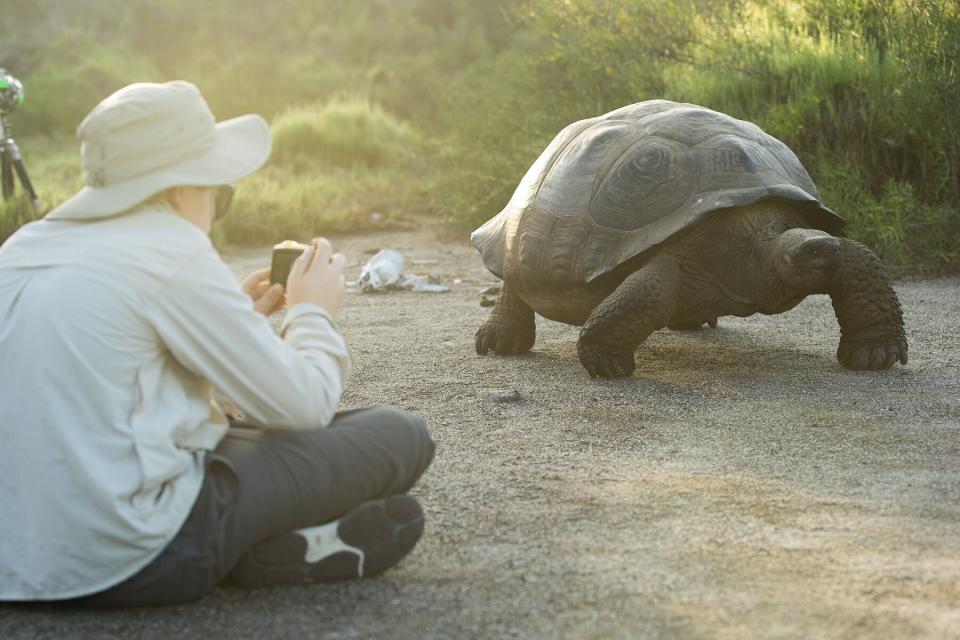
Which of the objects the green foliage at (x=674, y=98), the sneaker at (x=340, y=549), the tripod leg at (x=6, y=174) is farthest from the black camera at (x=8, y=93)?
the sneaker at (x=340, y=549)

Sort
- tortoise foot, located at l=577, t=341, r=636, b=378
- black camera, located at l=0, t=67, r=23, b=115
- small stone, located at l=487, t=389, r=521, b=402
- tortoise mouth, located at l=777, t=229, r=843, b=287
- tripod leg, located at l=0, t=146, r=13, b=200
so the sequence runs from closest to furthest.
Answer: tortoise mouth, located at l=777, t=229, r=843, b=287, small stone, located at l=487, t=389, r=521, b=402, tortoise foot, located at l=577, t=341, r=636, b=378, black camera, located at l=0, t=67, r=23, b=115, tripod leg, located at l=0, t=146, r=13, b=200

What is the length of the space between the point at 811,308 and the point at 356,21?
27.2 meters

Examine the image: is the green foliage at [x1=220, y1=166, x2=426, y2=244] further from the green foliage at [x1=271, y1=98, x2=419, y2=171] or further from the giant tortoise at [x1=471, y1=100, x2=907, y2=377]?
the giant tortoise at [x1=471, y1=100, x2=907, y2=377]

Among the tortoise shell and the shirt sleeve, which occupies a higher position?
the shirt sleeve

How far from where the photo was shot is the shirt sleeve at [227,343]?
228 centimetres

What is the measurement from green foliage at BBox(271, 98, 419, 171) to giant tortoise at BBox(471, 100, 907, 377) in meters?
9.87

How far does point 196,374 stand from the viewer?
2.39 meters

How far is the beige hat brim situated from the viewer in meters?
2.37

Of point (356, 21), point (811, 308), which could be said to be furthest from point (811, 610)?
point (356, 21)

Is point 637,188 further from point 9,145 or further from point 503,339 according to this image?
point 9,145

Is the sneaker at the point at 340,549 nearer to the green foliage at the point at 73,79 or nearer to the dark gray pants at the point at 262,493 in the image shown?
the dark gray pants at the point at 262,493

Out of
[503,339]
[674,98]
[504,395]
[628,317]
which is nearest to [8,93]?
[674,98]

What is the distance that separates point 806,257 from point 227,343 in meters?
2.89

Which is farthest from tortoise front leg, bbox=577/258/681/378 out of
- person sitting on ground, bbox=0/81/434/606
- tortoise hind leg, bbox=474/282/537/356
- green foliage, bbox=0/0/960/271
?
green foliage, bbox=0/0/960/271
